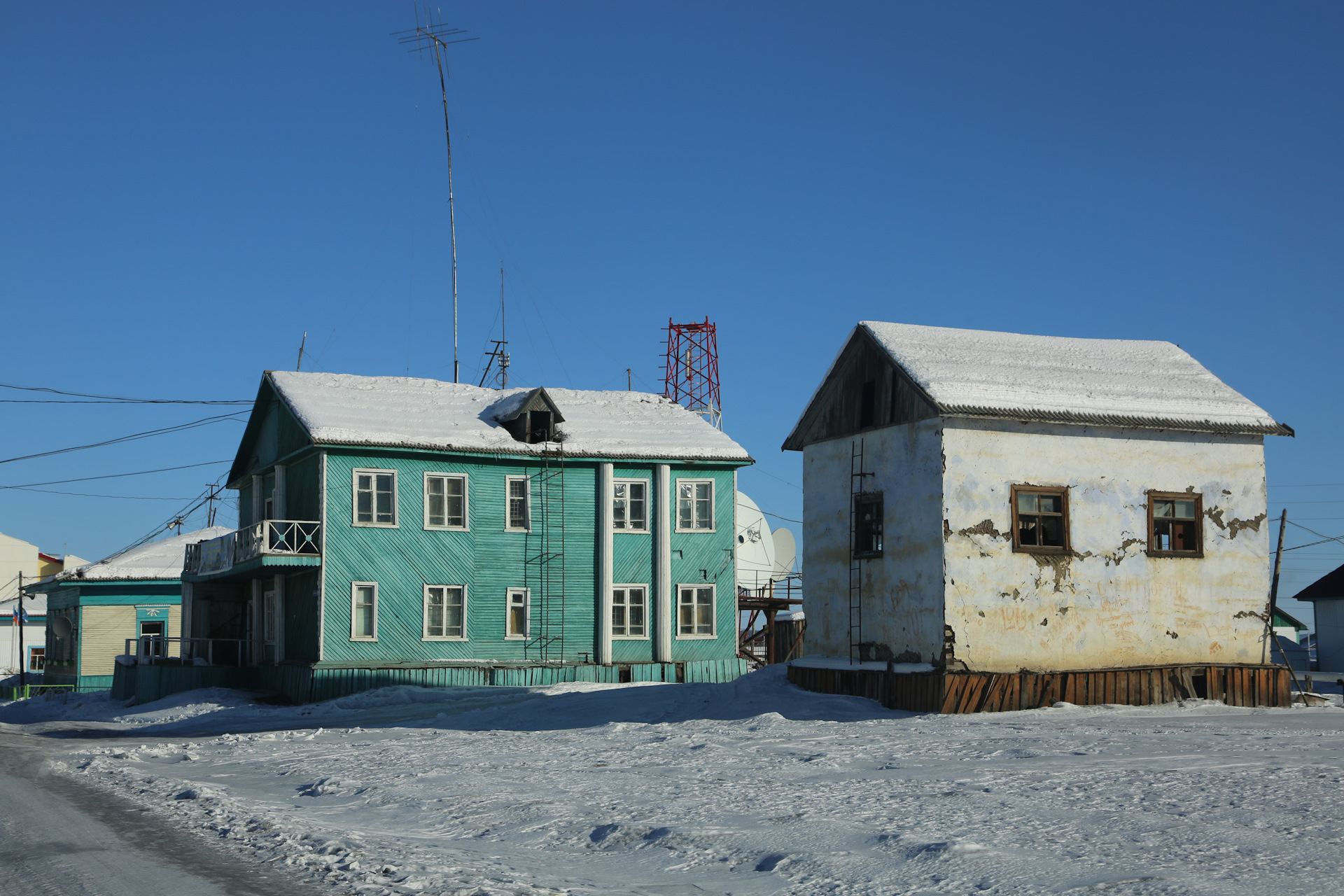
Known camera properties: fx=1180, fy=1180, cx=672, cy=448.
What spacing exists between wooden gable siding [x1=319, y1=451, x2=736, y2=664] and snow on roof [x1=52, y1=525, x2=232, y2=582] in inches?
545

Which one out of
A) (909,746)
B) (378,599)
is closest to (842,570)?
(909,746)

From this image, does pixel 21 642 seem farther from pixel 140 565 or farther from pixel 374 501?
pixel 374 501

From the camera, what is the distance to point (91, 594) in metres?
42.3

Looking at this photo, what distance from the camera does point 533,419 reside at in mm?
32125

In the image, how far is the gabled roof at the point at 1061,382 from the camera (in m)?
20.4

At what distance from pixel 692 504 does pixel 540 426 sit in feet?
15.5

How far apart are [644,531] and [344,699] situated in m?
9.16

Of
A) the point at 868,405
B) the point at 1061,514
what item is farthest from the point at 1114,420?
the point at 868,405

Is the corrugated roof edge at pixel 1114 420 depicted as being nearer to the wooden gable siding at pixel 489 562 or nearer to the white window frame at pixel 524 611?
the wooden gable siding at pixel 489 562

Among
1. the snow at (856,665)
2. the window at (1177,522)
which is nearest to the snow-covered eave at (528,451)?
the snow at (856,665)

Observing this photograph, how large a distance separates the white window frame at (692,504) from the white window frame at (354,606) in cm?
825

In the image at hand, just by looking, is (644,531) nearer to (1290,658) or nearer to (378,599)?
(378,599)

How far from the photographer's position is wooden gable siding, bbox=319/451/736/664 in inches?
1156

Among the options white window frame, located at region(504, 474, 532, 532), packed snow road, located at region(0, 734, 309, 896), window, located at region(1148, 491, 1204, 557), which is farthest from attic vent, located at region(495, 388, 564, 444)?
packed snow road, located at region(0, 734, 309, 896)
